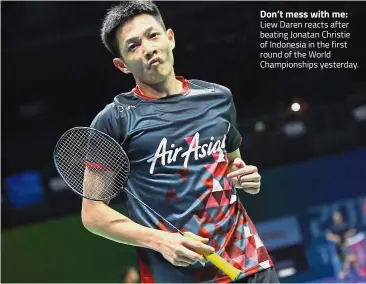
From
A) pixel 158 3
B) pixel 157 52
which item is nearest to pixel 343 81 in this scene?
pixel 158 3

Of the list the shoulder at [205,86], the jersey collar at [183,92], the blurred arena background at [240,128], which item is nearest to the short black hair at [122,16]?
the jersey collar at [183,92]

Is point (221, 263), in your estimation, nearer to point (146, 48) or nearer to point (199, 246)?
point (199, 246)

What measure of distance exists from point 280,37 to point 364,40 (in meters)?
0.39

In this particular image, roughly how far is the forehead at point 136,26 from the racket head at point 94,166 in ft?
1.11

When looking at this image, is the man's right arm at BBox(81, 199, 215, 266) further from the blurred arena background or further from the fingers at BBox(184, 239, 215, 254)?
the blurred arena background

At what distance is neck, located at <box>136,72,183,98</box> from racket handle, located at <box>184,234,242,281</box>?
556mm

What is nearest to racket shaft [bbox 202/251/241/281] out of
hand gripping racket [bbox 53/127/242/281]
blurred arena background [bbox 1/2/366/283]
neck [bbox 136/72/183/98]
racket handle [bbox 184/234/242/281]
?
racket handle [bbox 184/234/242/281]

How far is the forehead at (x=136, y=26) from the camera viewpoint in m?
2.30

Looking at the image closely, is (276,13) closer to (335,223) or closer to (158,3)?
(158,3)

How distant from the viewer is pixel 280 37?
3020 millimetres

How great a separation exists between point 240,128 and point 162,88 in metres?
0.77

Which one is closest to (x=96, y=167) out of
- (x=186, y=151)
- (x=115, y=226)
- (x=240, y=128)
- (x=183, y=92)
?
(x=115, y=226)

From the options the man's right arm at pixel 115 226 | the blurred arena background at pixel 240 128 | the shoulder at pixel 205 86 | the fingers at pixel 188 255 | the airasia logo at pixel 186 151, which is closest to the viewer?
the fingers at pixel 188 255

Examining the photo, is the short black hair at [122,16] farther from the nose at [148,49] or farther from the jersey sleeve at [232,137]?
the jersey sleeve at [232,137]
